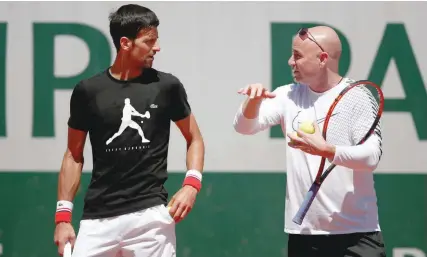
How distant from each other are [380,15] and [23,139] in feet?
7.35

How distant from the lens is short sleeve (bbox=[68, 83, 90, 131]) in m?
3.71

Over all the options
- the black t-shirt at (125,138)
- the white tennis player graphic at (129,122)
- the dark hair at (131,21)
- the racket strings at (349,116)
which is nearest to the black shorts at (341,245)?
the racket strings at (349,116)

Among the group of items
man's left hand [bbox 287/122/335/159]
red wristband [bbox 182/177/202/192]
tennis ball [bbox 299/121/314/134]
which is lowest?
red wristband [bbox 182/177/202/192]

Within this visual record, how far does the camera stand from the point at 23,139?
5441 millimetres

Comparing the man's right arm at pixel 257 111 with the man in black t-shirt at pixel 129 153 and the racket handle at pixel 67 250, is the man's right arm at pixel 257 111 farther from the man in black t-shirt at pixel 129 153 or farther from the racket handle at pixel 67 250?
the racket handle at pixel 67 250

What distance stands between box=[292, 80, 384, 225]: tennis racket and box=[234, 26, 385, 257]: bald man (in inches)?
0.6

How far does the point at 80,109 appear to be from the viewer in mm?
3727

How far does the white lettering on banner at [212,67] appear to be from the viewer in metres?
5.43

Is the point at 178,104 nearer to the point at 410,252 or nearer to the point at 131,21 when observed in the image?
the point at 131,21

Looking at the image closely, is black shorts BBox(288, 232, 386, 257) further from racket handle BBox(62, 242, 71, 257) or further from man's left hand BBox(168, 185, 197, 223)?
racket handle BBox(62, 242, 71, 257)

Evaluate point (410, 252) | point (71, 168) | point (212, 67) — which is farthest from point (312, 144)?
point (410, 252)

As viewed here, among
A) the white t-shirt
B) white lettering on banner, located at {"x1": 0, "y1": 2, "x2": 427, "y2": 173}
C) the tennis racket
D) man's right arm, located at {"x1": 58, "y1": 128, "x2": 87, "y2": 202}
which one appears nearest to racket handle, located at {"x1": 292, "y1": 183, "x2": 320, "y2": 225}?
the tennis racket

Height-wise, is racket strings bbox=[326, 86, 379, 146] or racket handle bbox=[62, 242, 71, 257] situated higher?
racket strings bbox=[326, 86, 379, 146]

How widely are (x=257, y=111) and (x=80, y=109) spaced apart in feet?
2.63
